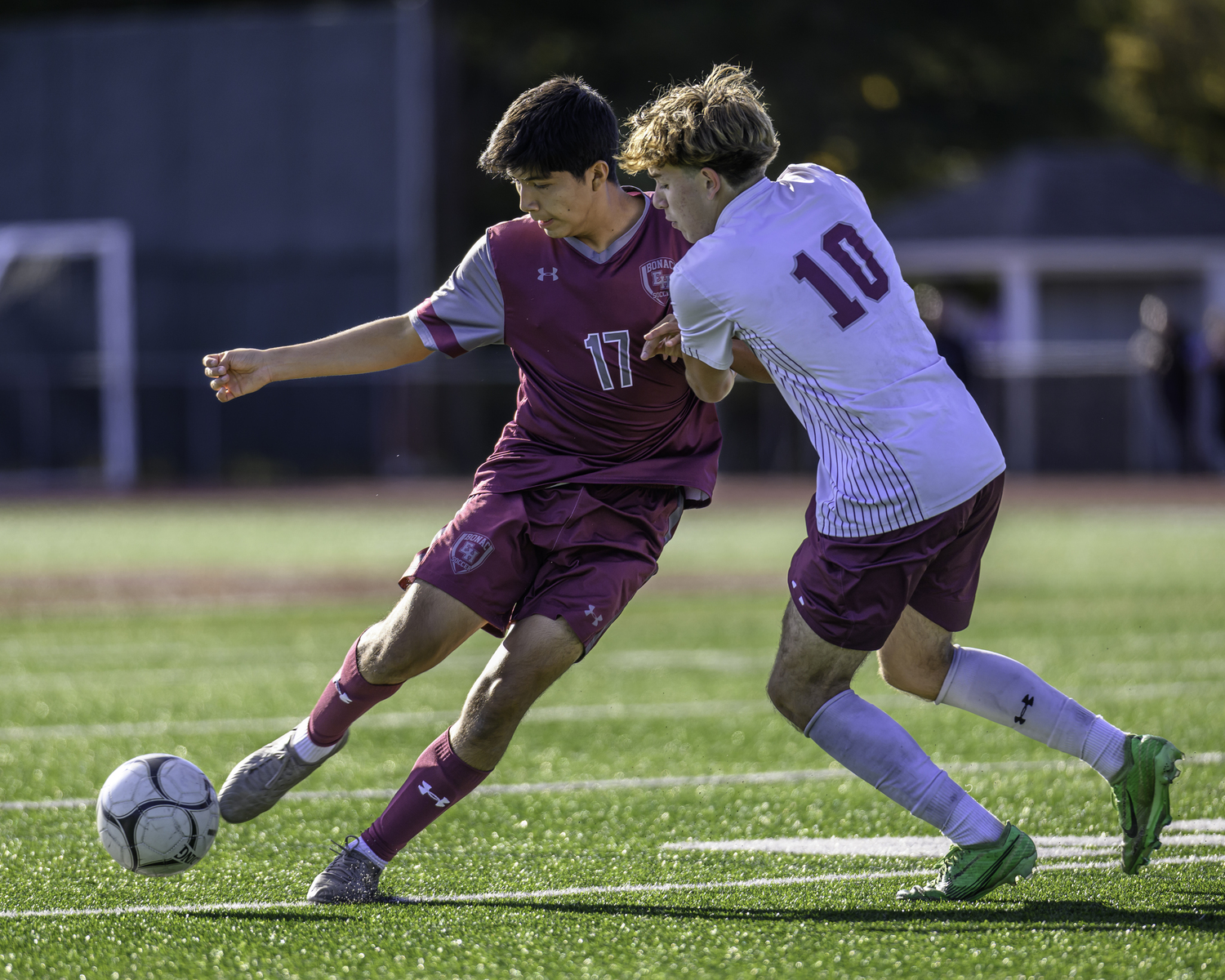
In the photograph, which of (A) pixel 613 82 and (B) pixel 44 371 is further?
(A) pixel 613 82

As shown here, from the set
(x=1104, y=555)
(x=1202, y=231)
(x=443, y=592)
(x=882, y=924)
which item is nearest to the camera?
(x=882, y=924)

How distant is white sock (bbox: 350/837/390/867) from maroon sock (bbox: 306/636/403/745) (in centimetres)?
38

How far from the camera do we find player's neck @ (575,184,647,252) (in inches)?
189

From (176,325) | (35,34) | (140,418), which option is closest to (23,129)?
(35,34)

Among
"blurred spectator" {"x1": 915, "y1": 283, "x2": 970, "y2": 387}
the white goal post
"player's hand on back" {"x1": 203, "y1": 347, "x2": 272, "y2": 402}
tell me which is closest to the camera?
"player's hand on back" {"x1": 203, "y1": 347, "x2": 272, "y2": 402}

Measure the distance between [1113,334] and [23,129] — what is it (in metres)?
19.1

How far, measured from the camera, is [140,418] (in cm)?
2705

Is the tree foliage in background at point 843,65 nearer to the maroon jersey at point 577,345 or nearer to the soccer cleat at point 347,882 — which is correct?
the maroon jersey at point 577,345

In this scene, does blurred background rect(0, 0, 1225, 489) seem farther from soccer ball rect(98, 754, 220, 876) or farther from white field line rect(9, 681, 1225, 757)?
soccer ball rect(98, 754, 220, 876)

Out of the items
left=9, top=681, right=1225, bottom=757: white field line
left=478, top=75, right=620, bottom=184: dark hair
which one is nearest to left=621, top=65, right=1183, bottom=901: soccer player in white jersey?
left=478, top=75, right=620, bottom=184: dark hair

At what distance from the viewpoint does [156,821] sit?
4.58 m

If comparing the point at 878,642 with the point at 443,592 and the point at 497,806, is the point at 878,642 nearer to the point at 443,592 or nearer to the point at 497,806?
the point at 443,592

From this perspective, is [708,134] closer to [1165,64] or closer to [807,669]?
[807,669]

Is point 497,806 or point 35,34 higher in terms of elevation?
point 35,34
